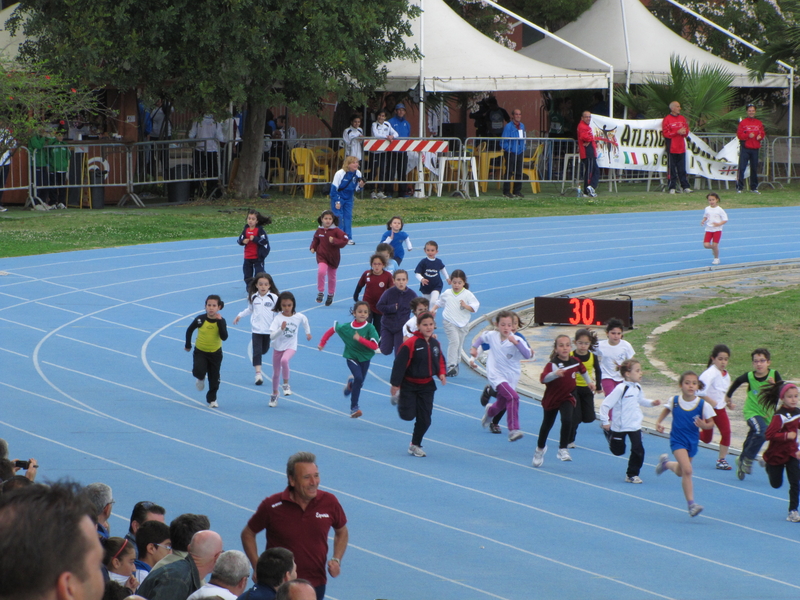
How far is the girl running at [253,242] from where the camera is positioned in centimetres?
1730

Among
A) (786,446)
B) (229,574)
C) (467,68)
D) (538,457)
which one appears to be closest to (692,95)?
(467,68)

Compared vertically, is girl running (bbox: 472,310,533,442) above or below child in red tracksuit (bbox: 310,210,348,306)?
below

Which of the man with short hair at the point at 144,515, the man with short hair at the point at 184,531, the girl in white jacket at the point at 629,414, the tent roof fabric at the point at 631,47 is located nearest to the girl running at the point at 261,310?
the girl in white jacket at the point at 629,414

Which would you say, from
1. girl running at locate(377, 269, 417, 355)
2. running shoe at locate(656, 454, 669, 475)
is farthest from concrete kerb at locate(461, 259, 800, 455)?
running shoe at locate(656, 454, 669, 475)

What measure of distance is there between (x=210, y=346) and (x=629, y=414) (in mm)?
4781

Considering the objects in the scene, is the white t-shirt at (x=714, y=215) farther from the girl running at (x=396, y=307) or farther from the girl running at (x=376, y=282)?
the girl running at (x=396, y=307)

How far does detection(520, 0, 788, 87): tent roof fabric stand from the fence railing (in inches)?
105

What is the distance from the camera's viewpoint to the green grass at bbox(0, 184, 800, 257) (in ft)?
76.2

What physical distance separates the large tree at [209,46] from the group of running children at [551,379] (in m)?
13.7

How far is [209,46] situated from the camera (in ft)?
85.8

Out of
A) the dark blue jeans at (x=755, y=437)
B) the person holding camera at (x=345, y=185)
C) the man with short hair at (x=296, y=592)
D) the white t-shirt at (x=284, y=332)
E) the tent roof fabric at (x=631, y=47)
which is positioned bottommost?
the dark blue jeans at (x=755, y=437)

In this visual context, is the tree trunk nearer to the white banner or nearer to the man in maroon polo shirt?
the white banner

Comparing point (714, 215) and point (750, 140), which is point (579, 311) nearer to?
point (714, 215)

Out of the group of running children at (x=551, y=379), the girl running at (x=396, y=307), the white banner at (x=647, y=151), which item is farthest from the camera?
the white banner at (x=647, y=151)
